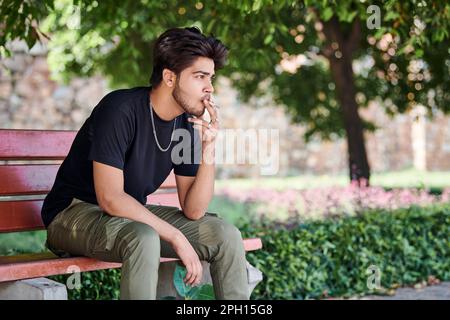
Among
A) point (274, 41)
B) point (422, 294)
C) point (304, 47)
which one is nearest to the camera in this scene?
point (422, 294)

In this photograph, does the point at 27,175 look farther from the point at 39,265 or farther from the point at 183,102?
the point at 183,102

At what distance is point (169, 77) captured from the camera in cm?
348

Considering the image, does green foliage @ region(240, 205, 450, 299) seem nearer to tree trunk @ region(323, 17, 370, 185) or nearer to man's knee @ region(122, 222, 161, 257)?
man's knee @ region(122, 222, 161, 257)

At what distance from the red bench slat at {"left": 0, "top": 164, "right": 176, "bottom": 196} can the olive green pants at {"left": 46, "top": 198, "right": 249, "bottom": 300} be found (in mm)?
475

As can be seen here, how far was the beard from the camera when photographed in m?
3.45

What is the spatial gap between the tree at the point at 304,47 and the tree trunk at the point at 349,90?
0.5 inches

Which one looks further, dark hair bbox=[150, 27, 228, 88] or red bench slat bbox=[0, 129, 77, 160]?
red bench slat bbox=[0, 129, 77, 160]

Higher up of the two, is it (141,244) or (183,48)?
(183,48)

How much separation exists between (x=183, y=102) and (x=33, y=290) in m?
1.05

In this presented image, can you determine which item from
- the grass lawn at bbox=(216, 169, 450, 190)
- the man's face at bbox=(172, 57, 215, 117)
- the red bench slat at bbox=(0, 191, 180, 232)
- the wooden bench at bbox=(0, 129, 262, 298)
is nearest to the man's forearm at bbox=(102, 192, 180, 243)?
the wooden bench at bbox=(0, 129, 262, 298)

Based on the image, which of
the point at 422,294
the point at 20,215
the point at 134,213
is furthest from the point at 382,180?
the point at 134,213

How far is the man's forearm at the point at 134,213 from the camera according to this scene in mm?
3186

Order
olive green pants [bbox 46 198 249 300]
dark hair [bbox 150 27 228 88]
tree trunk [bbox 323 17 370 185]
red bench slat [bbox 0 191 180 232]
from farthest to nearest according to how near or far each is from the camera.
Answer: tree trunk [bbox 323 17 370 185] < red bench slat [bbox 0 191 180 232] < dark hair [bbox 150 27 228 88] < olive green pants [bbox 46 198 249 300]

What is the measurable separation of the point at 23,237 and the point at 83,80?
5.87m
